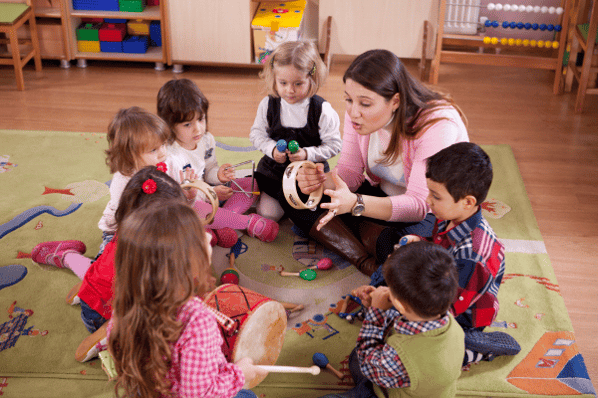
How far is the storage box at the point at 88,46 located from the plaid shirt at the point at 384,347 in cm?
328

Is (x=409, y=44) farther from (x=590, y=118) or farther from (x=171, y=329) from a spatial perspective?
(x=171, y=329)

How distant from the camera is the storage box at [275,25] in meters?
3.76

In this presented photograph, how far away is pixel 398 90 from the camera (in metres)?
1.90

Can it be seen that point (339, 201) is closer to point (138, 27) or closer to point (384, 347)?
point (384, 347)

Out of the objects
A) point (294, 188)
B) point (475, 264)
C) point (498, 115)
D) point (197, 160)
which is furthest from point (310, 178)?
point (498, 115)

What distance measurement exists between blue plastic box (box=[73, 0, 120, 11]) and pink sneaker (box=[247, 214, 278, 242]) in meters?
2.36

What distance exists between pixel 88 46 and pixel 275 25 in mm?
1385

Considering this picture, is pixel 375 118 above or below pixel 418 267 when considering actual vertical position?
above

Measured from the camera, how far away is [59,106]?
11.8ft

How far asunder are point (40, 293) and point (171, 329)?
3.56 ft

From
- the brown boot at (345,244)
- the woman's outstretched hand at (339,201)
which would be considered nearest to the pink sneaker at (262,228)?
the brown boot at (345,244)

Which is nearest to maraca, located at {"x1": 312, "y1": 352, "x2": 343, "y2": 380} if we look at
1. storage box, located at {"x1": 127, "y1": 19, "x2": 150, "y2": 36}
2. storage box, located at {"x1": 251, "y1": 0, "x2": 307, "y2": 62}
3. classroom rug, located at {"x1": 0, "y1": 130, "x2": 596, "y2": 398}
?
classroom rug, located at {"x1": 0, "y1": 130, "x2": 596, "y2": 398}

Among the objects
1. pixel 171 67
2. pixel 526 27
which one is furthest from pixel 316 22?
pixel 526 27

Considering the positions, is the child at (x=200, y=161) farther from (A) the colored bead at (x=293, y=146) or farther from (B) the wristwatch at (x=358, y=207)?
(B) the wristwatch at (x=358, y=207)
